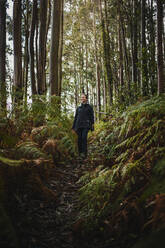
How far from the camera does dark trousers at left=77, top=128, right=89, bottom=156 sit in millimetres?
5840

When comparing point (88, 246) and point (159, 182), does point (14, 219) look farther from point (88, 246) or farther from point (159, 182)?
point (159, 182)

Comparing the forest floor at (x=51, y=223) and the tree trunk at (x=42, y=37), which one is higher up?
the tree trunk at (x=42, y=37)

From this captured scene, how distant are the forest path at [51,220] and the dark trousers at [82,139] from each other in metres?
2.43

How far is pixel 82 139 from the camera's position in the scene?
19.4ft

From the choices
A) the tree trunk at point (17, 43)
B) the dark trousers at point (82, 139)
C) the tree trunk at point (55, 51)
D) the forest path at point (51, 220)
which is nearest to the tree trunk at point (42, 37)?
the tree trunk at point (17, 43)

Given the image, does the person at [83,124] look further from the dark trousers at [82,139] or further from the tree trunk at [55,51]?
the tree trunk at [55,51]

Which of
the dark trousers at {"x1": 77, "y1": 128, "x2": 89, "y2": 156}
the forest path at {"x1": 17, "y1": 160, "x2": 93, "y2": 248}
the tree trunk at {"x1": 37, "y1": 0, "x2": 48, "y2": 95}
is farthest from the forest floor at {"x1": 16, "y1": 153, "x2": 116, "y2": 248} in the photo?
the tree trunk at {"x1": 37, "y1": 0, "x2": 48, "y2": 95}

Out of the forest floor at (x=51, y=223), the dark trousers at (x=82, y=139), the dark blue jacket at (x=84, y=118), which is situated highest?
the dark blue jacket at (x=84, y=118)

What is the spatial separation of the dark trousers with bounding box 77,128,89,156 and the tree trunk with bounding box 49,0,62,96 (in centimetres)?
156

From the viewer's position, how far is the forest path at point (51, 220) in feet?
6.32

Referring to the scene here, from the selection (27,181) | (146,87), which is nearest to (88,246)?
(27,181)

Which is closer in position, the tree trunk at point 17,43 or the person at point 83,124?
the person at point 83,124

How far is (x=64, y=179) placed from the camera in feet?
12.5

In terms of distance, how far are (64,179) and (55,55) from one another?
4383mm
